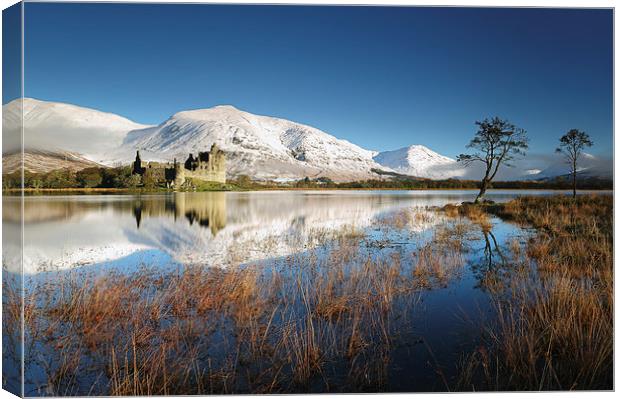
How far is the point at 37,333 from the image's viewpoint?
12.7 ft

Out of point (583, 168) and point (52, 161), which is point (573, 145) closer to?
point (583, 168)

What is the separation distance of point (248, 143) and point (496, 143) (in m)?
4.25

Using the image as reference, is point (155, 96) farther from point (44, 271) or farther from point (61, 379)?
point (61, 379)

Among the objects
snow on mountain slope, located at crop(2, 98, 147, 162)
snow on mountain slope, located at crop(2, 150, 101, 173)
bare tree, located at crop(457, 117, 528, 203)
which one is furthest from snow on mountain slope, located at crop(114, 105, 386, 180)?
bare tree, located at crop(457, 117, 528, 203)

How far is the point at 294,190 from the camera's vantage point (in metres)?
8.05

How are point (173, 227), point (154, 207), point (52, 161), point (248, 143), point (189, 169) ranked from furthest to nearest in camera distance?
point (154, 207) < point (173, 227) < point (189, 169) < point (248, 143) < point (52, 161)

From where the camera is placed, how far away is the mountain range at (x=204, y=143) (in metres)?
5.70

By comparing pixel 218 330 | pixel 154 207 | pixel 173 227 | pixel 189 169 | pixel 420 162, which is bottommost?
pixel 218 330

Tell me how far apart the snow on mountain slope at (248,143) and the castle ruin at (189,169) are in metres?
0.15

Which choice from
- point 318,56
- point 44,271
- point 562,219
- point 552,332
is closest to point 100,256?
point 44,271

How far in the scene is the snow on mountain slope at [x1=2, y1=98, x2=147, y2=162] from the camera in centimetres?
532

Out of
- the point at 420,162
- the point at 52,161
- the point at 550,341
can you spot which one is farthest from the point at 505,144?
the point at 52,161

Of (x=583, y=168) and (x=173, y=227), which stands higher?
(x=583, y=168)

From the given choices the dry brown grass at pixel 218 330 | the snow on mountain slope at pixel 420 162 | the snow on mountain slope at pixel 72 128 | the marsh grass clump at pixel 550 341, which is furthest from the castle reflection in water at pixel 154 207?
the marsh grass clump at pixel 550 341
